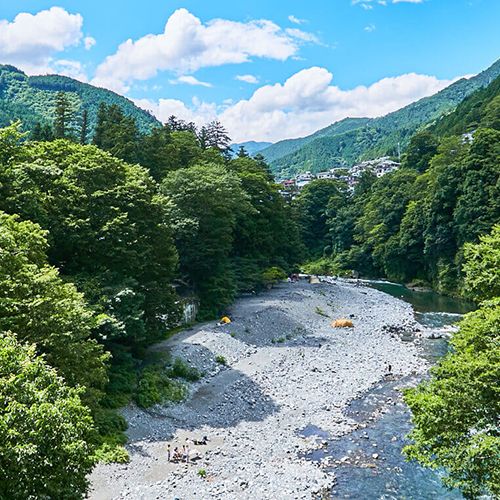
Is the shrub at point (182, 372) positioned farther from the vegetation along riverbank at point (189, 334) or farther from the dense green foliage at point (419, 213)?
the dense green foliage at point (419, 213)

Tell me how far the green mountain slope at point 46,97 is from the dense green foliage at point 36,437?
144143 mm

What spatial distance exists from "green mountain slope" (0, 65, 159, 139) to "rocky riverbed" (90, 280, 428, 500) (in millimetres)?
123571

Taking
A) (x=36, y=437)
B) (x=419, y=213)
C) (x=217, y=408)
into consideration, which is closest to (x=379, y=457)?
(x=217, y=408)

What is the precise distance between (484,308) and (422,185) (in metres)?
66.6

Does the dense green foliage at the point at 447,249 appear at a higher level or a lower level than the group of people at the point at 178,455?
higher

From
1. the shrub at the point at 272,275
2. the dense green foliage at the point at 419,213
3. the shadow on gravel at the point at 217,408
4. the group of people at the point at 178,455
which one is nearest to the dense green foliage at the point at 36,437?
the group of people at the point at 178,455

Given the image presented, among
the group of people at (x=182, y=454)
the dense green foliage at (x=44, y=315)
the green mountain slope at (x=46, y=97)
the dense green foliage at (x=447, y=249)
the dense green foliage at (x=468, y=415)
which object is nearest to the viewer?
the dense green foliage at (x=468, y=415)

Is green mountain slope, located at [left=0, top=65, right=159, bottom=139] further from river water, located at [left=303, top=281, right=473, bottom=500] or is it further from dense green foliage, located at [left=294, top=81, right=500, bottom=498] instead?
river water, located at [left=303, top=281, right=473, bottom=500]

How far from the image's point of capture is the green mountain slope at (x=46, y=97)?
151375mm

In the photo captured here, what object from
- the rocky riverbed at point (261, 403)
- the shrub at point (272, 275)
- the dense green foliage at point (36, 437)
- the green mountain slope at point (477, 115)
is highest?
the green mountain slope at point (477, 115)

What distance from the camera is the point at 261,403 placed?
26.2 metres

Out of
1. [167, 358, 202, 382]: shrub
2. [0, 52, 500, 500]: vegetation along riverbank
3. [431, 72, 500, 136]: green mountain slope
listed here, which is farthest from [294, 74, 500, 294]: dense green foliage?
[167, 358, 202, 382]: shrub

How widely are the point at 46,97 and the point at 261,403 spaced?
170 m

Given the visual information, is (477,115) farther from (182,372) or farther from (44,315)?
(44,315)
